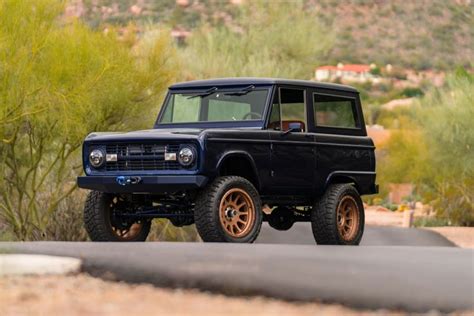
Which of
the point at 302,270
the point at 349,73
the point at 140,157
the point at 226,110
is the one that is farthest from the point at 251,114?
the point at 349,73

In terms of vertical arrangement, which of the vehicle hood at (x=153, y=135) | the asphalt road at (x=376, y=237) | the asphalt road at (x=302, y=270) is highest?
the vehicle hood at (x=153, y=135)

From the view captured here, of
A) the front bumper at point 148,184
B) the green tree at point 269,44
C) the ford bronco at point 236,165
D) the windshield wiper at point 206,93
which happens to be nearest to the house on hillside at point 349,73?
the green tree at point 269,44

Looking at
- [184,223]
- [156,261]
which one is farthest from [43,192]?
[156,261]

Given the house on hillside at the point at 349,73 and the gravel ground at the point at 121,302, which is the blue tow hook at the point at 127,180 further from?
the house on hillside at the point at 349,73

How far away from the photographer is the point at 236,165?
44.7ft

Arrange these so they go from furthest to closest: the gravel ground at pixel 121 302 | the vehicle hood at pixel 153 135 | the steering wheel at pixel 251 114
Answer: the steering wheel at pixel 251 114
the vehicle hood at pixel 153 135
the gravel ground at pixel 121 302

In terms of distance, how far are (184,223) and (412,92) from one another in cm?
10335

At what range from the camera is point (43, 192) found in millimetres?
28984

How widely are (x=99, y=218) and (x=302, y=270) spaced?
16.2 feet

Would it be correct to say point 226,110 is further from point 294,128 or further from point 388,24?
point 388,24

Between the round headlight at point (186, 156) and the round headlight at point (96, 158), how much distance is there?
1202 mm

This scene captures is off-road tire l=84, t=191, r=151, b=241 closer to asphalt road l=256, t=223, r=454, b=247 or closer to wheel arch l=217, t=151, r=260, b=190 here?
wheel arch l=217, t=151, r=260, b=190

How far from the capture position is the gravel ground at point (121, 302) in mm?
8539

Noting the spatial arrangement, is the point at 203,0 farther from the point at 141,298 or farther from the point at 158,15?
the point at 141,298
